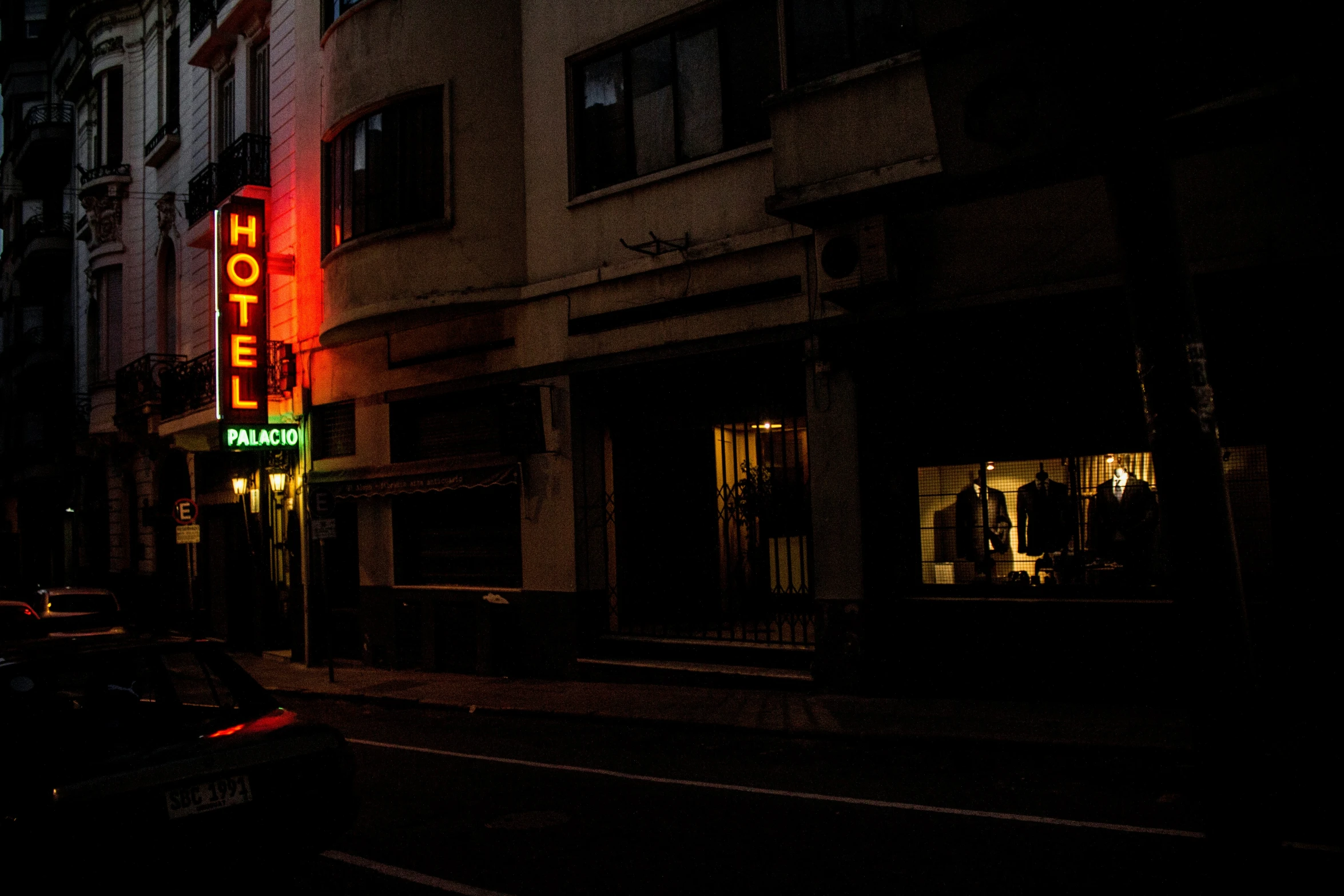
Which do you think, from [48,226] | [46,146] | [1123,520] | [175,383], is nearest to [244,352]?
[175,383]

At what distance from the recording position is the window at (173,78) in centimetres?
2470

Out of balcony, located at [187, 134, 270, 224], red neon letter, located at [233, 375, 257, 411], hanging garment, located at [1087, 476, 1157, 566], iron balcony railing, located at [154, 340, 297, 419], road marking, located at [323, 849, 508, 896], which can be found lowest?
road marking, located at [323, 849, 508, 896]

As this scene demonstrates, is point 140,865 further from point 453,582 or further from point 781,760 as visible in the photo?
point 453,582

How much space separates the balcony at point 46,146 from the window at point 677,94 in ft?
87.3

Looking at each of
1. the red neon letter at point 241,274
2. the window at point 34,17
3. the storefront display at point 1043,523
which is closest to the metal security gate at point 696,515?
the storefront display at point 1043,523

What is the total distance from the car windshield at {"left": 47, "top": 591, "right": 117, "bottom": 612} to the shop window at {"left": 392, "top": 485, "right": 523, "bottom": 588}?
19.4 feet

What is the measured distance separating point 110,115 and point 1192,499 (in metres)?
31.4

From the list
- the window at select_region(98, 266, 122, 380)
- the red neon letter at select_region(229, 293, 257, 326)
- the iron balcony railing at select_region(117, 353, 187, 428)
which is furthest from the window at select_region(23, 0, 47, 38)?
the red neon letter at select_region(229, 293, 257, 326)

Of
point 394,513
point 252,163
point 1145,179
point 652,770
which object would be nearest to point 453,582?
point 394,513

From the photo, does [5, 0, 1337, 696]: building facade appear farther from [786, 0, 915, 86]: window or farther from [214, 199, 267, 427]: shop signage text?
[214, 199, 267, 427]: shop signage text

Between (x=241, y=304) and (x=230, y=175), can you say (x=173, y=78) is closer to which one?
A: (x=230, y=175)

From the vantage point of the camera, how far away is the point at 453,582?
1623 cm

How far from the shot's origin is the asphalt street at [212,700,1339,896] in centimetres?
544

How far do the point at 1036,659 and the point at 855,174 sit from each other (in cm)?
539
